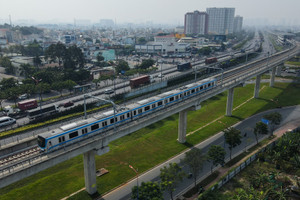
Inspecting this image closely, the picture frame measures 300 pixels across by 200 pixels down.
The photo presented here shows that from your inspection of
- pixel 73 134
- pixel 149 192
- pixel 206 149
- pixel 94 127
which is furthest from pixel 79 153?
pixel 206 149

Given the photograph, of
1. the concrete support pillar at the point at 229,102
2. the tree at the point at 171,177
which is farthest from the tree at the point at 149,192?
the concrete support pillar at the point at 229,102

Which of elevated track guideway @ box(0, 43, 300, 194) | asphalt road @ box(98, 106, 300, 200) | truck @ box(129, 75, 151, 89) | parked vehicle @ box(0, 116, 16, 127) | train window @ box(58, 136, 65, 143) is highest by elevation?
→ train window @ box(58, 136, 65, 143)

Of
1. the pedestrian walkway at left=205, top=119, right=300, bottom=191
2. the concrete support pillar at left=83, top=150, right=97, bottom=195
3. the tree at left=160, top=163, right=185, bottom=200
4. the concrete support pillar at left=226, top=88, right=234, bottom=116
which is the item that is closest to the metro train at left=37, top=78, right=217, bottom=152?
the concrete support pillar at left=83, top=150, right=97, bottom=195

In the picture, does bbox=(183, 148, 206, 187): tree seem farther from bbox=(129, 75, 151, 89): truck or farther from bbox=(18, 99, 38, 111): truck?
bbox=(129, 75, 151, 89): truck

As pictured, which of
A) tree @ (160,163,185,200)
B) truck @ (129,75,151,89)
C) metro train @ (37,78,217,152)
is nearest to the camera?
metro train @ (37,78,217,152)

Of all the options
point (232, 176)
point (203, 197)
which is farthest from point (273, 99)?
point (203, 197)

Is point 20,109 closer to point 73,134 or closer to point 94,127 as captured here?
point 94,127
